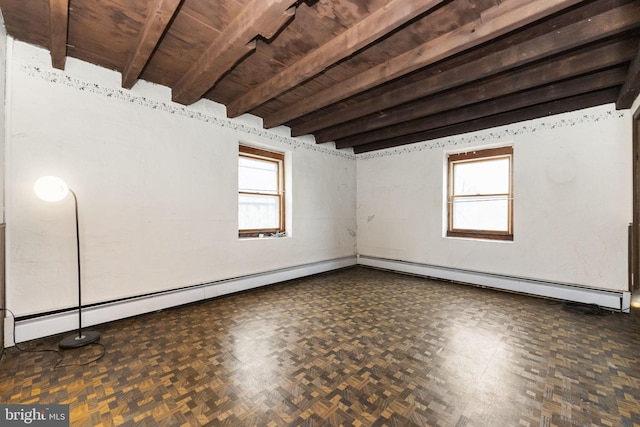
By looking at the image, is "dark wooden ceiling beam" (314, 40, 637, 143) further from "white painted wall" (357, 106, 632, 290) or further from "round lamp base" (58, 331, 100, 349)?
"round lamp base" (58, 331, 100, 349)

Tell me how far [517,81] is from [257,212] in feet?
12.2

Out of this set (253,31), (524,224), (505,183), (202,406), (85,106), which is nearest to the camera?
(202,406)

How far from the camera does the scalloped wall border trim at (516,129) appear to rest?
133 inches

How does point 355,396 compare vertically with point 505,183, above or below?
below

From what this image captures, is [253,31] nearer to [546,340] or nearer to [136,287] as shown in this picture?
[136,287]

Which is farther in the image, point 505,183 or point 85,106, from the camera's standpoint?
point 505,183

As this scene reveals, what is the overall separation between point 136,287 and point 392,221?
4284 mm

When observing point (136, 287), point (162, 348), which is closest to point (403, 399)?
point (162, 348)

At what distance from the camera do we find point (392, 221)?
5.44 m

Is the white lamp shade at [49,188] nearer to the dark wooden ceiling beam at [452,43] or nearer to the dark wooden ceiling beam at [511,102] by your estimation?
the dark wooden ceiling beam at [452,43]

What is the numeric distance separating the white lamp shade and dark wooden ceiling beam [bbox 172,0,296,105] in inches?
61.1

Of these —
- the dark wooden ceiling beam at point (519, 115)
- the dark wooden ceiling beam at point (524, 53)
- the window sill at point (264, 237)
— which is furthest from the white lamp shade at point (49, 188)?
the dark wooden ceiling beam at point (519, 115)

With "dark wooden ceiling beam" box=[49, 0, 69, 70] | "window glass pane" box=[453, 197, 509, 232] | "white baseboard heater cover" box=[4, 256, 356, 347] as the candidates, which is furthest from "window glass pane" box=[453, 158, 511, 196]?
"dark wooden ceiling beam" box=[49, 0, 69, 70]

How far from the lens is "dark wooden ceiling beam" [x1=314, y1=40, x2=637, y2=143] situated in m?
2.35
